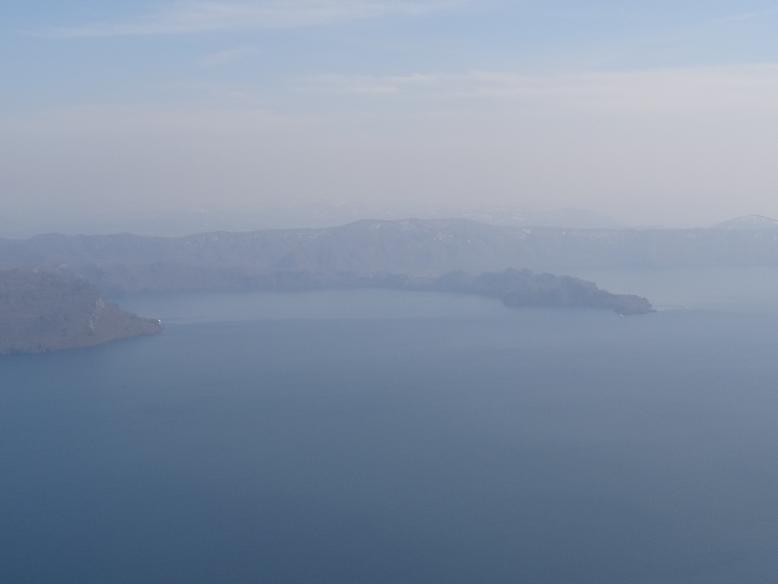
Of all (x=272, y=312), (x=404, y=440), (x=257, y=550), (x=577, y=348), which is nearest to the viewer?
(x=257, y=550)

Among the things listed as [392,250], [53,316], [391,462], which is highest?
[392,250]

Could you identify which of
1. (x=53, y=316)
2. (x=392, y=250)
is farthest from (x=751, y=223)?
(x=53, y=316)

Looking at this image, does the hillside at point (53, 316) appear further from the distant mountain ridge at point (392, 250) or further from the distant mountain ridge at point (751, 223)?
the distant mountain ridge at point (751, 223)

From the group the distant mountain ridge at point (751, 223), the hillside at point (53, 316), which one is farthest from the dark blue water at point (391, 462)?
the distant mountain ridge at point (751, 223)

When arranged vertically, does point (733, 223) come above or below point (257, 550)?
above

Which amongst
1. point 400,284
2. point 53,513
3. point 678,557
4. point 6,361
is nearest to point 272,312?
point 400,284

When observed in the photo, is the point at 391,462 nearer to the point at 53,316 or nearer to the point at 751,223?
the point at 53,316

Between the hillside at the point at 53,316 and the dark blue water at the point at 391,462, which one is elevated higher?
the hillside at the point at 53,316

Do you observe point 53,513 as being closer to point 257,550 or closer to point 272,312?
point 257,550
